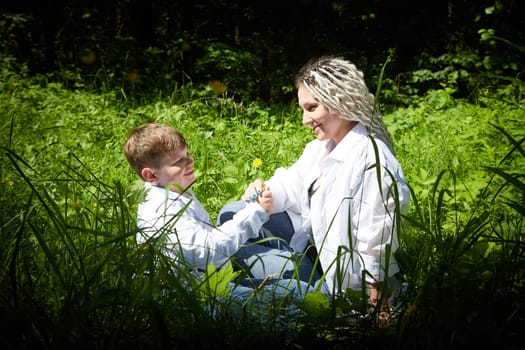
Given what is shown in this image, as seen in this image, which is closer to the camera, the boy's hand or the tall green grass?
the tall green grass

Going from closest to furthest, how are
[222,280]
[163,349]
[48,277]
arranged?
[163,349]
[48,277]
[222,280]

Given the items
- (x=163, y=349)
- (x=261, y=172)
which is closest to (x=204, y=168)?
(x=261, y=172)

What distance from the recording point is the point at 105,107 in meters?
5.59

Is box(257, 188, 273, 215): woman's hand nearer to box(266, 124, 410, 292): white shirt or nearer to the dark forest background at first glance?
box(266, 124, 410, 292): white shirt

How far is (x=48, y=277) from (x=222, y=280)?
0.52 meters

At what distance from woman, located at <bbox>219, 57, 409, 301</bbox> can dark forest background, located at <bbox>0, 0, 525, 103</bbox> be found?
516 centimetres

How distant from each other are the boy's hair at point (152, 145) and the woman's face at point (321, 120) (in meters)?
0.64

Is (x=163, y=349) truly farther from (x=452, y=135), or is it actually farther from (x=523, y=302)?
(x=452, y=135)

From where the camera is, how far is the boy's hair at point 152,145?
94.4 inches

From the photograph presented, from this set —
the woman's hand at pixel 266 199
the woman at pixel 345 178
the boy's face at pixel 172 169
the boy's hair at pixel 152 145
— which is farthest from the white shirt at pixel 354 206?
the boy's hair at pixel 152 145

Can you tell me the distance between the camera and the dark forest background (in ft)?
25.7

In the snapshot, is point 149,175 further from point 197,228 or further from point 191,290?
point 191,290

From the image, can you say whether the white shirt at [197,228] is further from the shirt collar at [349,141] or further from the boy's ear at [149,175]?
the shirt collar at [349,141]

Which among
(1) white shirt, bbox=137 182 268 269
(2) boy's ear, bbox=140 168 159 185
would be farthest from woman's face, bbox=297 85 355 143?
(2) boy's ear, bbox=140 168 159 185
